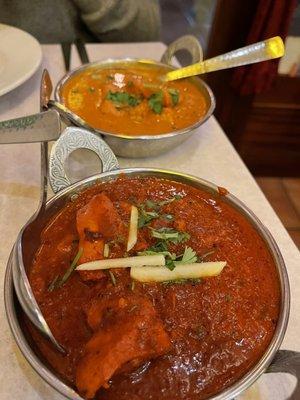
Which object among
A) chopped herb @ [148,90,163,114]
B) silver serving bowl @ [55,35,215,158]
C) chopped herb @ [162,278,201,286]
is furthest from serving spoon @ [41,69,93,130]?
chopped herb @ [162,278,201,286]

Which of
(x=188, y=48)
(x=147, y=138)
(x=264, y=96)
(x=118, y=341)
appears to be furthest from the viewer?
(x=264, y=96)

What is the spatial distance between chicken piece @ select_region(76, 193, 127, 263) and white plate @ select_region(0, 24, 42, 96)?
2.01 feet

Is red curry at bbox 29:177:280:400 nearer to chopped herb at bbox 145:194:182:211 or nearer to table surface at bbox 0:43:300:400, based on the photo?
chopped herb at bbox 145:194:182:211

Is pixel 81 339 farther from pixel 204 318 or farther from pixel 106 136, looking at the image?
pixel 106 136

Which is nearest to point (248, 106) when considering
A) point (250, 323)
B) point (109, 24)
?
point (109, 24)

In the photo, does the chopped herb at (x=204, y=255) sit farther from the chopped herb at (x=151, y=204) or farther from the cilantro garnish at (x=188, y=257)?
the chopped herb at (x=151, y=204)

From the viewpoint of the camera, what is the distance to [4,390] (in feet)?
2.32

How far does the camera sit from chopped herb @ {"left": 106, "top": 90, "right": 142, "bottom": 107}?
1.18m

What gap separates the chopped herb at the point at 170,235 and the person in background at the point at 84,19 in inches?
45.9

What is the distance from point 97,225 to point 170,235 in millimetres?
135

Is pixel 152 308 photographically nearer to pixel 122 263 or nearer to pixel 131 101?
pixel 122 263

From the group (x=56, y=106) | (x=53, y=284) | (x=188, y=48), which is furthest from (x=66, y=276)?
(x=188, y=48)

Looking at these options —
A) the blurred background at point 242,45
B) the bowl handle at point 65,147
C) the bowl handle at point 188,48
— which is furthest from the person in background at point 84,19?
the bowl handle at point 65,147

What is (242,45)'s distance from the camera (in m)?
2.17
